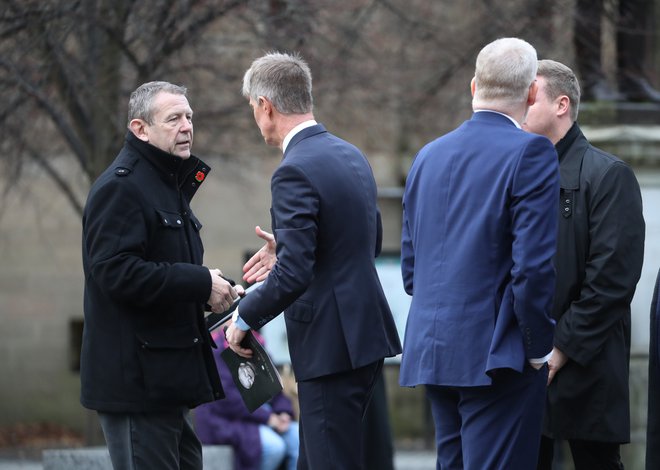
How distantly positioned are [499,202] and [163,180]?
4.68 ft

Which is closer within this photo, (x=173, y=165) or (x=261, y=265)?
(x=173, y=165)

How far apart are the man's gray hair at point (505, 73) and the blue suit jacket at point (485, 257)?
0.22 feet

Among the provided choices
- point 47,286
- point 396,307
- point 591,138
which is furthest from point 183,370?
point 47,286

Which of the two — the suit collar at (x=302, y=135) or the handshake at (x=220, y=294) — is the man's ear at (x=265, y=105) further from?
the handshake at (x=220, y=294)

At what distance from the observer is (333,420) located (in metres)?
4.58

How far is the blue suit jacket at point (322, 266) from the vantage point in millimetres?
4492

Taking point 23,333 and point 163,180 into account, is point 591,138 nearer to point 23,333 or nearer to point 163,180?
point 163,180

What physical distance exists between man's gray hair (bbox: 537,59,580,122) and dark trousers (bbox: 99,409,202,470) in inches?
79.3

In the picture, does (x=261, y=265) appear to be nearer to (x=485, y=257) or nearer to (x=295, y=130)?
(x=295, y=130)

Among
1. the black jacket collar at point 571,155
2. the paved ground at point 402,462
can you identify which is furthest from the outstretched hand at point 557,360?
the paved ground at point 402,462

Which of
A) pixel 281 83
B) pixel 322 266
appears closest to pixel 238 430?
pixel 322 266

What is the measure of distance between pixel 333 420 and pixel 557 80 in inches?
67.5

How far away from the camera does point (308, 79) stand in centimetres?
479

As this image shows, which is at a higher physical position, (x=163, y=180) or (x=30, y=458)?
(x=163, y=180)
